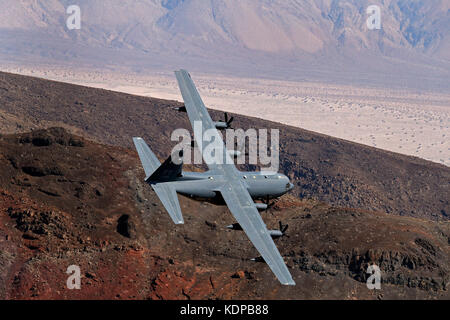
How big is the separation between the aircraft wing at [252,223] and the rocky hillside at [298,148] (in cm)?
5721

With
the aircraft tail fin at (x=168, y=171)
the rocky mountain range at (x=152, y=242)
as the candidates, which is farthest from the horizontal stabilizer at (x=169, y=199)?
the rocky mountain range at (x=152, y=242)

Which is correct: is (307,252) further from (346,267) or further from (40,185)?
(40,185)

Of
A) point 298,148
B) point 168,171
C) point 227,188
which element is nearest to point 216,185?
point 227,188

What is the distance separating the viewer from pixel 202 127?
2026 inches

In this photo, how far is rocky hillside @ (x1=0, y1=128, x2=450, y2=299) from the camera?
4369 cm

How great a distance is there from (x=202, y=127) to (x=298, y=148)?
212 ft

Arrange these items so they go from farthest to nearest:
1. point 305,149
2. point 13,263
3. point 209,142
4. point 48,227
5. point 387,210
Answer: point 305,149, point 387,210, point 209,142, point 48,227, point 13,263

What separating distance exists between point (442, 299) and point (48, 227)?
37.3m

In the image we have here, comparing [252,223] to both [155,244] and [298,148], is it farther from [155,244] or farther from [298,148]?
[298,148]

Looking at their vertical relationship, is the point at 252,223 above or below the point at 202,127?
below

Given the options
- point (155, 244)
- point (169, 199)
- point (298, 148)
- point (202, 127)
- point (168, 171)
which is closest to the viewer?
point (169, 199)

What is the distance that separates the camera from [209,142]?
5000 centimetres

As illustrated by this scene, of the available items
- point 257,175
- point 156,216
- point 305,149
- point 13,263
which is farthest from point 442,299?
point 305,149

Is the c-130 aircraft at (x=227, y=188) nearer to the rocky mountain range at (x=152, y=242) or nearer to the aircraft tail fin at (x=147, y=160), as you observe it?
the aircraft tail fin at (x=147, y=160)
